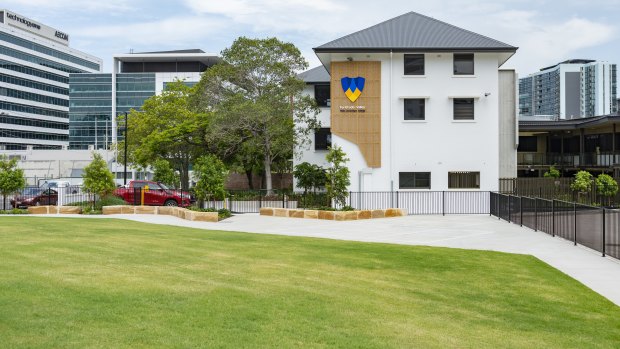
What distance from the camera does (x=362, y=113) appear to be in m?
34.7

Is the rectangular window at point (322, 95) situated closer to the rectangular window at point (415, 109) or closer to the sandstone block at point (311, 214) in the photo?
the rectangular window at point (415, 109)

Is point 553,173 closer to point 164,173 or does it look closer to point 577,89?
point 164,173

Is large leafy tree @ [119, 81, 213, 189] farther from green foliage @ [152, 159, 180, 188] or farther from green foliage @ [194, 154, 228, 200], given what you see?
green foliage @ [194, 154, 228, 200]

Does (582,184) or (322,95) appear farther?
(322,95)

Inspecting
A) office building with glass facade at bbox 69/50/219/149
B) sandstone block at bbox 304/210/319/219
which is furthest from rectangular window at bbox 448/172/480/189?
office building with glass facade at bbox 69/50/219/149

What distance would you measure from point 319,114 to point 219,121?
7108mm

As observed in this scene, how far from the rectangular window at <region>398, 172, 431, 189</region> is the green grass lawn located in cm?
1958

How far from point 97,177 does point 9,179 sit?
4.26 meters

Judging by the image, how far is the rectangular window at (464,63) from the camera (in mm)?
34812

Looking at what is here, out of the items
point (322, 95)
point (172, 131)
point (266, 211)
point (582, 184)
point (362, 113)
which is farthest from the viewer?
point (172, 131)

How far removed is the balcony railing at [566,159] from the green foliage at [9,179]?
1577 inches

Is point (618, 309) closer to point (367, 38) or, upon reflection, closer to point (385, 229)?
point (385, 229)

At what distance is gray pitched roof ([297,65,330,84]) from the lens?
43719 mm

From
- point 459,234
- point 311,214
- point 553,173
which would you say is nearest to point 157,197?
point 311,214
